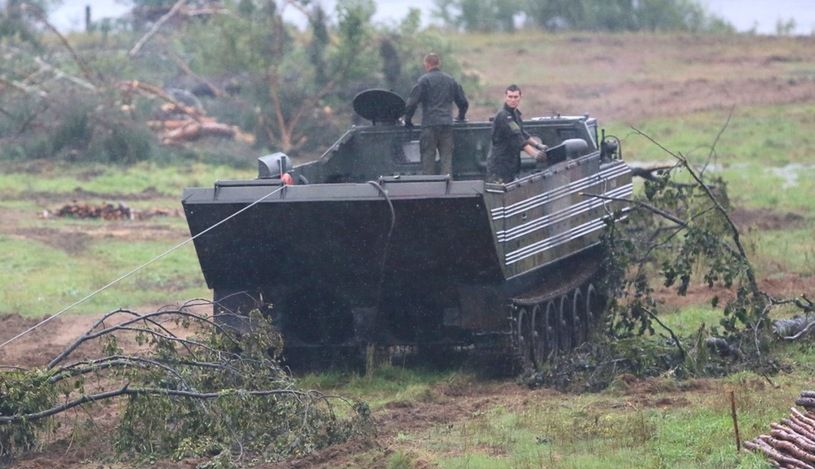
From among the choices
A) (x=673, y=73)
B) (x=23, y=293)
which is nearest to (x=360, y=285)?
(x=23, y=293)

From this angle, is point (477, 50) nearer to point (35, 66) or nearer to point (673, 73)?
point (673, 73)

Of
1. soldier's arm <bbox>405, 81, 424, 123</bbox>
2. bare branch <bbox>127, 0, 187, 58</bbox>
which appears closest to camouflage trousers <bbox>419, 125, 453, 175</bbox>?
soldier's arm <bbox>405, 81, 424, 123</bbox>

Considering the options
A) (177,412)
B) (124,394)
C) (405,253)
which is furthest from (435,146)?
(124,394)

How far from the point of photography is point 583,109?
114 feet

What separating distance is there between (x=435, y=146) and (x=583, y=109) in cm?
2201

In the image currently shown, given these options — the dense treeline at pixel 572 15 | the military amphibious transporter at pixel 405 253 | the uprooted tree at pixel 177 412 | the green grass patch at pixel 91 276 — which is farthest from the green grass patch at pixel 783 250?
the dense treeline at pixel 572 15

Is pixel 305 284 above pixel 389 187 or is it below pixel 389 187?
below

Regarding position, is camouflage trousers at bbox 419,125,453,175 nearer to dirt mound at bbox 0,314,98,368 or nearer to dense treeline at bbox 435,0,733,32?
dirt mound at bbox 0,314,98,368

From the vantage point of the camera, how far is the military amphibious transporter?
10.7m

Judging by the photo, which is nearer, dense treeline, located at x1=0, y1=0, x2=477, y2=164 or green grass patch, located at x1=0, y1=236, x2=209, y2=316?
green grass patch, located at x1=0, y1=236, x2=209, y2=316

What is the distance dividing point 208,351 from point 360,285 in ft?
6.59

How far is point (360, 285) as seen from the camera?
37.4ft

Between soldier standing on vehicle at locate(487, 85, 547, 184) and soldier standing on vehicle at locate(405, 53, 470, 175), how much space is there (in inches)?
21.6

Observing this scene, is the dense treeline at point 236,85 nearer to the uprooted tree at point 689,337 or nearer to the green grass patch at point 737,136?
the green grass patch at point 737,136
